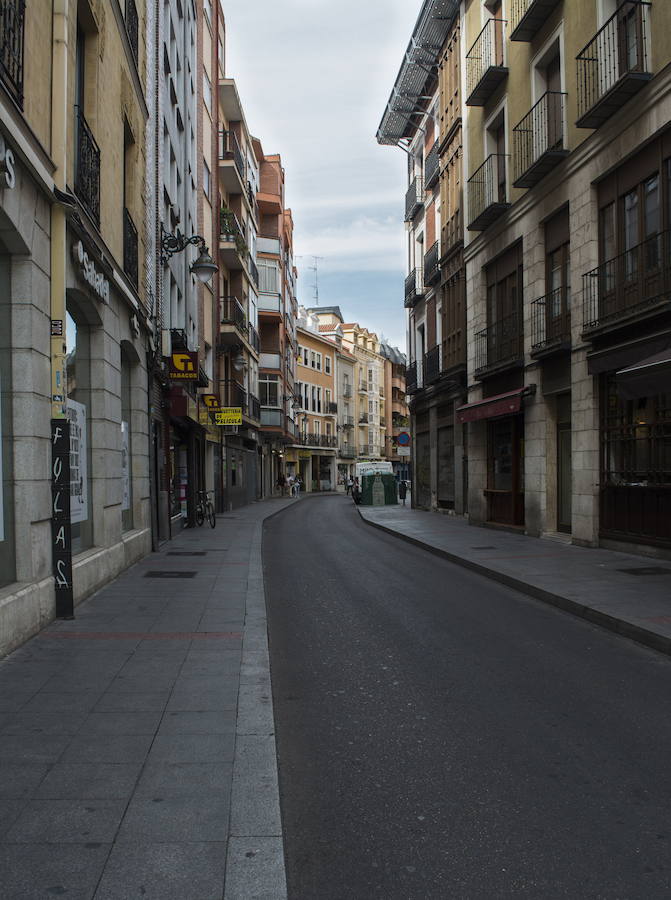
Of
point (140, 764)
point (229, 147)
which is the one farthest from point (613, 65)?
point (229, 147)

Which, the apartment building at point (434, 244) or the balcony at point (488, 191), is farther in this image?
the apartment building at point (434, 244)

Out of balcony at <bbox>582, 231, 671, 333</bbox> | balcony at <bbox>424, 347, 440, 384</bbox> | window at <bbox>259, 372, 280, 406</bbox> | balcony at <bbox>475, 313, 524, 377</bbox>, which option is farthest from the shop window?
window at <bbox>259, 372, 280, 406</bbox>

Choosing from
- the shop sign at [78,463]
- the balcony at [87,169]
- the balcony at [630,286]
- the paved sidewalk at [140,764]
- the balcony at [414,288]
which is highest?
the balcony at [414,288]

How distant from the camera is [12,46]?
21.4 feet

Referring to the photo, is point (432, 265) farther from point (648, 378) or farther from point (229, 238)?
point (648, 378)

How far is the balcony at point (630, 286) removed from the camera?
11930mm

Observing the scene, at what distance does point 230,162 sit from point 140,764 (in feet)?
98.2

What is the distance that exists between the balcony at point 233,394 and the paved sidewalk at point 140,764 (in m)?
24.4

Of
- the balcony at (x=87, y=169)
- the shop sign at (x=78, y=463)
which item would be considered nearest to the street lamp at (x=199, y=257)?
the balcony at (x=87, y=169)

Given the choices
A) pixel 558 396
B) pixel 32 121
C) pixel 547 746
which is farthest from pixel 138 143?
pixel 547 746

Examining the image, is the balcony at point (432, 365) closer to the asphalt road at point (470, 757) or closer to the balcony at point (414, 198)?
the balcony at point (414, 198)

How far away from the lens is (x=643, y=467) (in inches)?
503

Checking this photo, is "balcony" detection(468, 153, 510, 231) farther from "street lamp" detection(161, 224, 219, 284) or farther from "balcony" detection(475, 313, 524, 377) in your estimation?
"street lamp" detection(161, 224, 219, 284)

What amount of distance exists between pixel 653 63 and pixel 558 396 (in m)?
6.51
